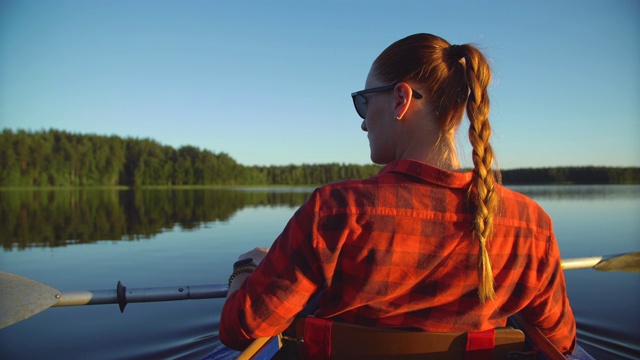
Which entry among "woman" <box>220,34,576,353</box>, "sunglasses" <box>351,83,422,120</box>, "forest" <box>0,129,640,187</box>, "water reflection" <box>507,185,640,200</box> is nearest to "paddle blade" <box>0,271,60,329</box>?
"woman" <box>220,34,576,353</box>

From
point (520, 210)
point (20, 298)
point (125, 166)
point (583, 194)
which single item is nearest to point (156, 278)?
point (20, 298)

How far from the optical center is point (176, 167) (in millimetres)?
71812

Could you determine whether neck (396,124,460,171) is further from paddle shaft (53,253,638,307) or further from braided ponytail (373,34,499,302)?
paddle shaft (53,253,638,307)

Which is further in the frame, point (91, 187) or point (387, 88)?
point (91, 187)

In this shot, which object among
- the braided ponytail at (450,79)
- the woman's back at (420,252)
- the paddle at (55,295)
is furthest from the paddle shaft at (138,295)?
the braided ponytail at (450,79)

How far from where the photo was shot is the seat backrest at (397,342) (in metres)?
1.30

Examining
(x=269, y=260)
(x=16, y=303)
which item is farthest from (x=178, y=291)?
(x=269, y=260)

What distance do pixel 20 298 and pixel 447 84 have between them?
2830mm

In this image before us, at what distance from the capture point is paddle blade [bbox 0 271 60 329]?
259 centimetres

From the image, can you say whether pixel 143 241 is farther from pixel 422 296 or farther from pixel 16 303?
pixel 422 296

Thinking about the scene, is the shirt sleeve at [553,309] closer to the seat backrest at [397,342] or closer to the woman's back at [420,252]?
the woman's back at [420,252]

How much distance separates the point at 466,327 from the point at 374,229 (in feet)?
1.55

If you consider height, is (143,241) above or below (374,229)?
below

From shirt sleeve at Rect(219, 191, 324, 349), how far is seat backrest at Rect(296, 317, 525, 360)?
0.46 feet
